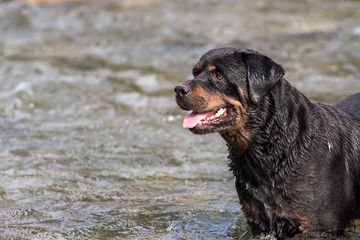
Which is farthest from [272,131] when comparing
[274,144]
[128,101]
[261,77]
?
[128,101]

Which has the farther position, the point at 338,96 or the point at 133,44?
the point at 133,44

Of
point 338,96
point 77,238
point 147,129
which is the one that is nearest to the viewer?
point 77,238

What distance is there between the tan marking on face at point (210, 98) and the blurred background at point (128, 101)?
1269 mm

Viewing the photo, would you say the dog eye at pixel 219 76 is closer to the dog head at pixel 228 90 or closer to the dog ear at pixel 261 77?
the dog head at pixel 228 90

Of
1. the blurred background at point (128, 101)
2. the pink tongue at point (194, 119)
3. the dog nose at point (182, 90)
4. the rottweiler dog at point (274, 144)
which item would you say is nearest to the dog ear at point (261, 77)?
the rottweiler dog at point (274, 144)

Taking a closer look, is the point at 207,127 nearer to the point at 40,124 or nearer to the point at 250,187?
the point at 250,187

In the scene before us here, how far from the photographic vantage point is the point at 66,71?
455 inches

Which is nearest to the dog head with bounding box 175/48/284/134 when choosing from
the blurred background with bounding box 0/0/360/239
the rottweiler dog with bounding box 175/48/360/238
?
the rottweiler dog with bounding box 175/48/360/238

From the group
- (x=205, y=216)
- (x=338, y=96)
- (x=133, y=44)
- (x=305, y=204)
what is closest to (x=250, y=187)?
(x=305, y=204)

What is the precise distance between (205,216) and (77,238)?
122cm

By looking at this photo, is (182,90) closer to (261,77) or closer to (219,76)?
(219,76)

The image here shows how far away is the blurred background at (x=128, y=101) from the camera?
5.75 meters

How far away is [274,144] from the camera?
15.5 ft

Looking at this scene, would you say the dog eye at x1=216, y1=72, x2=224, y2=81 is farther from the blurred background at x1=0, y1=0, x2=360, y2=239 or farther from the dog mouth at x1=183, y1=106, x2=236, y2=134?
the blurred background at x1=0, y1=0, x2=360, y2=239
